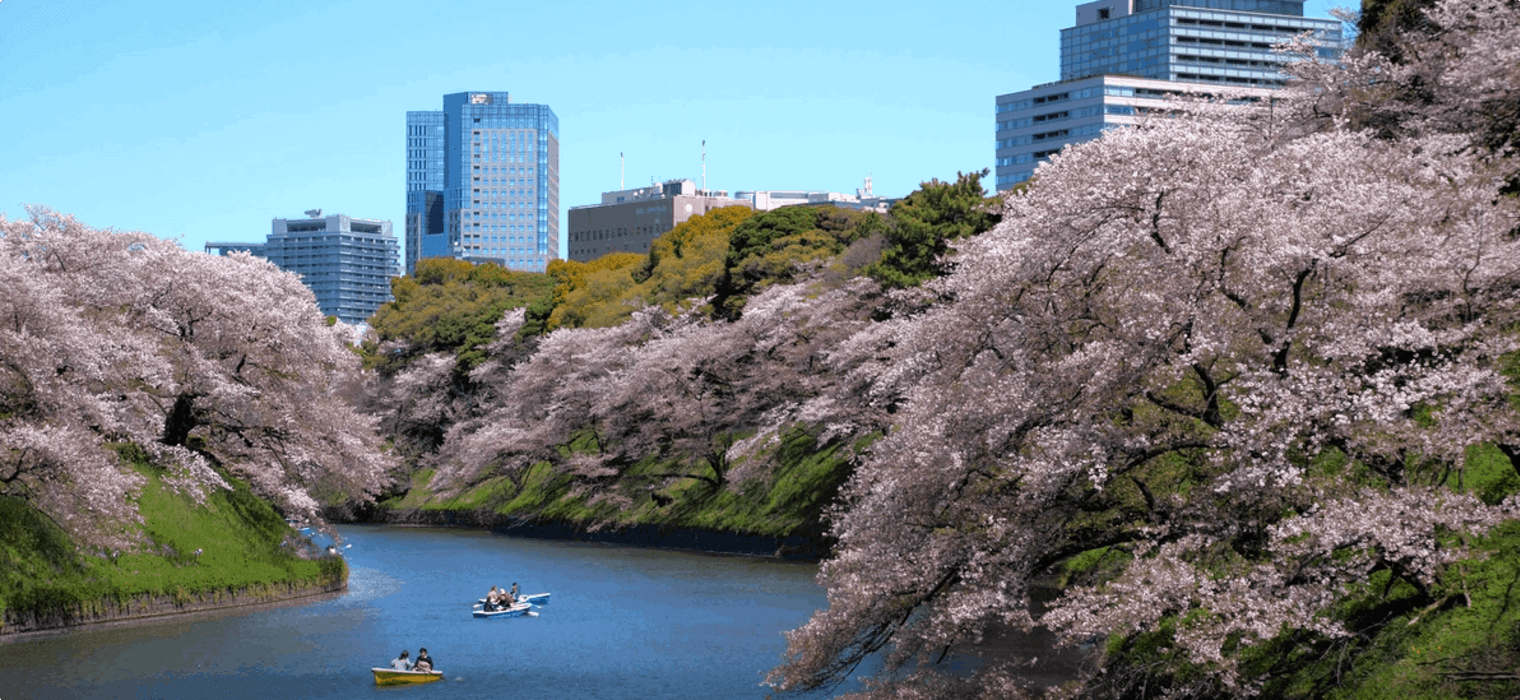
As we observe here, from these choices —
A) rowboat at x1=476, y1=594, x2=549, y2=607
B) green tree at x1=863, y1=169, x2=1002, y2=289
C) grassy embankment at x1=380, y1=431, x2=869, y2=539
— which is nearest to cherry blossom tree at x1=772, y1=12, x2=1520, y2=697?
rowboat at x1=476, y1=594, x2=549, y2=607

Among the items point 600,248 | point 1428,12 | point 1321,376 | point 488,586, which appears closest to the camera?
point 1321,376

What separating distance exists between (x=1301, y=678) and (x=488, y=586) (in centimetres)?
3213

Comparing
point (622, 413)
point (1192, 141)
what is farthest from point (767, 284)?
point (1192, 141)

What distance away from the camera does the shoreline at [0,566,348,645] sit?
2925 cm

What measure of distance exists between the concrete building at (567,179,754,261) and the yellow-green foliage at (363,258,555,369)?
192ft

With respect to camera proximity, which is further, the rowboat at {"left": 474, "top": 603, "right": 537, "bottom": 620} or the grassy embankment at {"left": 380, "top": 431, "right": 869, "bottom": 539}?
the grassy embankment at {"left": 380, "top": 431, "right": 869, "bottom": 539}

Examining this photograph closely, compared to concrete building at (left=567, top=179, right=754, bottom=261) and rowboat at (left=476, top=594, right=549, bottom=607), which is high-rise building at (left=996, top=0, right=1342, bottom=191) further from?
rowboat at (left=476, top=594, right=549, bottom=607)

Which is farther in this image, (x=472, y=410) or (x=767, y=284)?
(x=472, y=410)

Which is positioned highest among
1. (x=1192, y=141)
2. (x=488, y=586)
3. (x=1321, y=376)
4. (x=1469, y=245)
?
(x=1192, y=141)

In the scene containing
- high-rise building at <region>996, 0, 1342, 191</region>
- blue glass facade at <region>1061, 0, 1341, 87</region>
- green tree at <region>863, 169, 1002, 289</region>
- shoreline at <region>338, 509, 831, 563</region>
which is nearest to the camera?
green tree at <region>863, 169, 1002, 289</region>

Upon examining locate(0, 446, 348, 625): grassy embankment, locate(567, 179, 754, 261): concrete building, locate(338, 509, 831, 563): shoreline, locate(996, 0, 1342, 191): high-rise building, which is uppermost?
locate(996, 0, 1342, 191): high-rise building

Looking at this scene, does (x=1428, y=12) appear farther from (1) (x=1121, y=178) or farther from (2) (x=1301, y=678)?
(2) (x=1301, y=678)

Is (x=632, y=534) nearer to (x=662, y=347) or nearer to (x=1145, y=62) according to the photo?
(x=662, y=347)

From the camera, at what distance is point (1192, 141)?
58.2 ft
